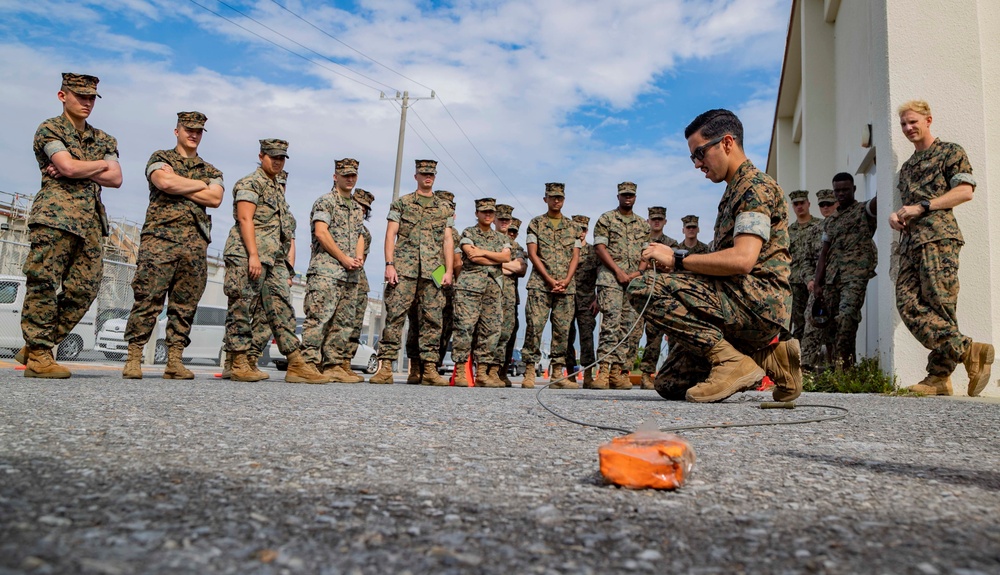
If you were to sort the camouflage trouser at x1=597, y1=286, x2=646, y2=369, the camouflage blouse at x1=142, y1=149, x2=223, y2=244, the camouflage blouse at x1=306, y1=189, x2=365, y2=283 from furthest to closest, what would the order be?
the camouflage trouser at x1=597, y1=286, x2=646, y2=369 < the camouflage blouse at x1=306, y1=189, x2=365, y2=283 < the camouflage blouse at x1=142, y1=149, x2=223, y2=244

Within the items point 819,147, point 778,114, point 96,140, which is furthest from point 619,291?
point 778,114

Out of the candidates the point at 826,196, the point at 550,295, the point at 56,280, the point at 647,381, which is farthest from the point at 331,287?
the point at 826,196

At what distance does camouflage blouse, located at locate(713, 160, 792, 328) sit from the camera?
3730mm

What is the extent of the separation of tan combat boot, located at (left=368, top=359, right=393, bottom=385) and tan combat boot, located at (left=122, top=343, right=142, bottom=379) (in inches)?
87.2

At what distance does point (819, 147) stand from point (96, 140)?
12013 millimetres

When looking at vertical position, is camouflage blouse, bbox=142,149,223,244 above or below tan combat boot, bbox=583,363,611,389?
above

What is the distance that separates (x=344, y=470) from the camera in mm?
1827

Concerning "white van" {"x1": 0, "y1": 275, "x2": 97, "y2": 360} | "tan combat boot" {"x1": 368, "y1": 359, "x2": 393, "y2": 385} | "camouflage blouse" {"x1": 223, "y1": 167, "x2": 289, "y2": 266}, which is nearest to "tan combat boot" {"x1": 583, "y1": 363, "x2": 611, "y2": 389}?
"tan combat boot" {"x1": 368, "y1": 359, "x2": 393, "y2": 385}

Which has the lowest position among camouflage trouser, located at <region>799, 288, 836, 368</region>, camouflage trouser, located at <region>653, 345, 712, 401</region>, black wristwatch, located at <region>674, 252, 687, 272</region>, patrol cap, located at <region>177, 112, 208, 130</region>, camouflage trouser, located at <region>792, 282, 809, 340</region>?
camouflage trouser, located at <region>653, 345, 712, 401</region>

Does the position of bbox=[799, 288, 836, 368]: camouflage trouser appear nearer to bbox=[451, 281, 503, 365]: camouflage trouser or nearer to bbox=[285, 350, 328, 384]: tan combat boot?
bbox=[451, 281, 503, 365]: camouflage trouser

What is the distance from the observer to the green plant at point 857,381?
18.6 ft

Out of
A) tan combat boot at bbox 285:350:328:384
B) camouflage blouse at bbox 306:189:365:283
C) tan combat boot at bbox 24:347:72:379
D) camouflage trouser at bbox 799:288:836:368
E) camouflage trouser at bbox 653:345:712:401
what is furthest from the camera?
camouflage trouser at bbox 799:288:836:368

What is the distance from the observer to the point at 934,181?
5.24m

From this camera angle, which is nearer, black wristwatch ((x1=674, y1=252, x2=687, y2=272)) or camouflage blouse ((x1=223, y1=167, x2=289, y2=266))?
black wristwatch ((x1=674, y1=252, x2=687, y2=272))
